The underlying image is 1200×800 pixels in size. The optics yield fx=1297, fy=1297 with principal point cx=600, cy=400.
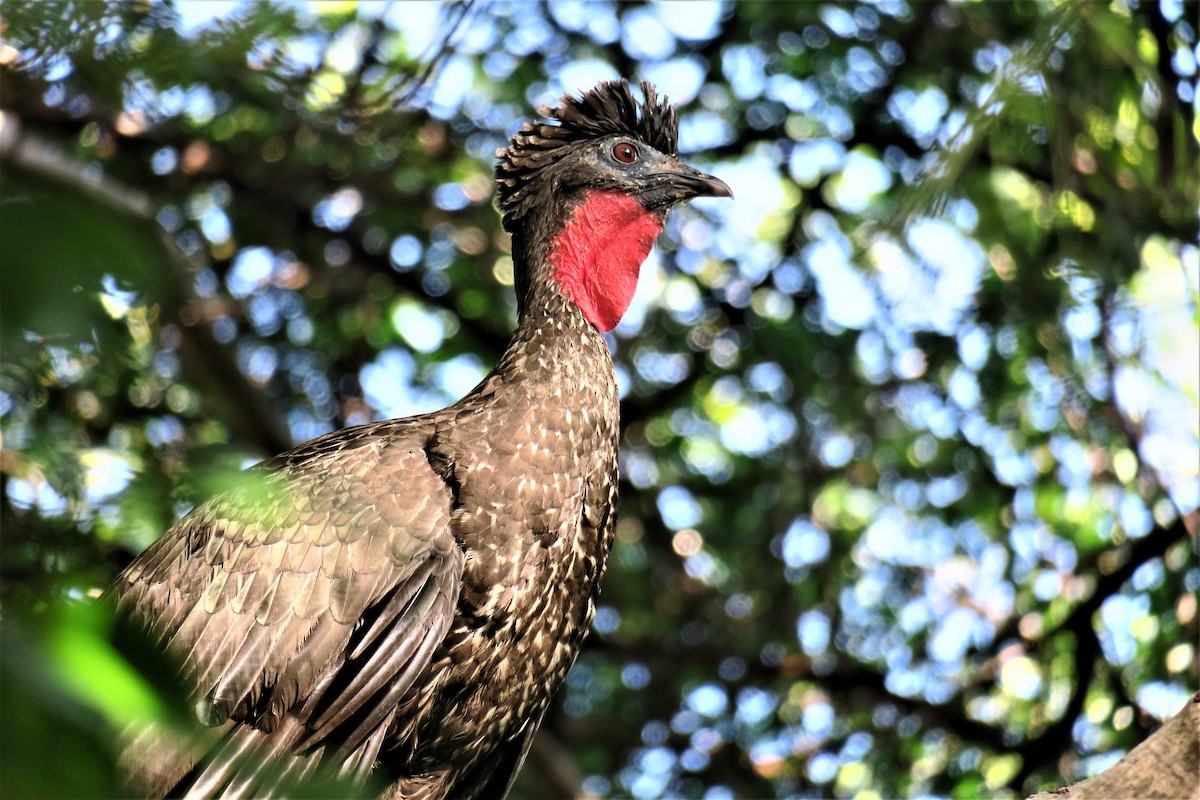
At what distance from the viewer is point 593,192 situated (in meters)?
4.67

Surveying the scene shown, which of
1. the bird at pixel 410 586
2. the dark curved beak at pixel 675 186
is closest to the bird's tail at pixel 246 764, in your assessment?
the bird at pixel 410 586

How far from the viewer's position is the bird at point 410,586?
3.66 meters

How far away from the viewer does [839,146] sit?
8.25 m

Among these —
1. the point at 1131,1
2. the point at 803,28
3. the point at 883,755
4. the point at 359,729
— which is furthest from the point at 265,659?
the point at 803,28

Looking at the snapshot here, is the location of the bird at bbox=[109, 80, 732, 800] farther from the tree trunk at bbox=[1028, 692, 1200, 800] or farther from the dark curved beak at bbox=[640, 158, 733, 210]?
the tree trunk at bbox=[1028, 692, 1200, 800]

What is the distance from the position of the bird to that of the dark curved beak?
0.59m

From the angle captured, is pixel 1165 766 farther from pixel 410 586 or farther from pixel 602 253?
pixel 602 253

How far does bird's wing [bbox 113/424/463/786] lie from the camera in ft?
12.0

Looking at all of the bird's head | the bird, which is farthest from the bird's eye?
the bird

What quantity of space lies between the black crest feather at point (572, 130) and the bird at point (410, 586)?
1.82ft

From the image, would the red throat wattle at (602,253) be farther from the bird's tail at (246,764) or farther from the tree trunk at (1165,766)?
the tree trunk at (1165,766)

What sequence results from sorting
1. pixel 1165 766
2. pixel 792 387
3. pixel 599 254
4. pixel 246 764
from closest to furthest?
pixel 1165 766 < pixel 246 764 < pixel 599 254 < pixel 792 387

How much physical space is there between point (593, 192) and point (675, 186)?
0.32m

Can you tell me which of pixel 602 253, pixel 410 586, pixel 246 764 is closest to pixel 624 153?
pixel 602 253
